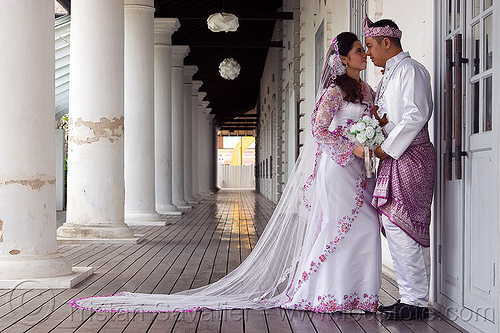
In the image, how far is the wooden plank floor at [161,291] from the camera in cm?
346

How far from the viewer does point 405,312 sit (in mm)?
3650

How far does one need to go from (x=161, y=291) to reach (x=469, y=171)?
2.12 metres

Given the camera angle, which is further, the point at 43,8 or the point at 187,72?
the point at 187,72

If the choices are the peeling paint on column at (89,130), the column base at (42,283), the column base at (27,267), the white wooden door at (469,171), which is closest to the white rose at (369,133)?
the white wooden door at (469,171)

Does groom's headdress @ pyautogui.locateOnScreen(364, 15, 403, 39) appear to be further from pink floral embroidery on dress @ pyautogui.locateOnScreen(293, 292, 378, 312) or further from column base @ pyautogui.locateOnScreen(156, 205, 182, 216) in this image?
column base @ pyautogui.locateOnScreen(156, 205, 182, 216)

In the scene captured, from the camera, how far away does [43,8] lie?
4.77 m

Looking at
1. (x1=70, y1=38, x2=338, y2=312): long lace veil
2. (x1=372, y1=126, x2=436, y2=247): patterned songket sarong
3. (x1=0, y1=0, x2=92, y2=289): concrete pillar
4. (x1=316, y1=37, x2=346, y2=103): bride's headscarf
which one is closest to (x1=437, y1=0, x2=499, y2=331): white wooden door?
(x1=372, y1=126, x2=436, y2=247): patterned songket sarong

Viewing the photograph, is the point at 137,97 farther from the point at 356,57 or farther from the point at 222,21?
the point at 356,57

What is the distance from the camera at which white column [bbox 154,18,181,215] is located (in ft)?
41.3

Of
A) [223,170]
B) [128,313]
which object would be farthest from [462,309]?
[223,170]

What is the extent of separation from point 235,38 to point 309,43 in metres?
9.04

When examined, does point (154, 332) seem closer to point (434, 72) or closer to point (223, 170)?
point (434, 72)

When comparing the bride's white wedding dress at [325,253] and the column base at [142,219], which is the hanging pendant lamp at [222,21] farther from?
the bride's white wedding dress at [325,253]

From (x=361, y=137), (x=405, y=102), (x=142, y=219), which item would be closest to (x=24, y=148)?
(x=361, y=137)
